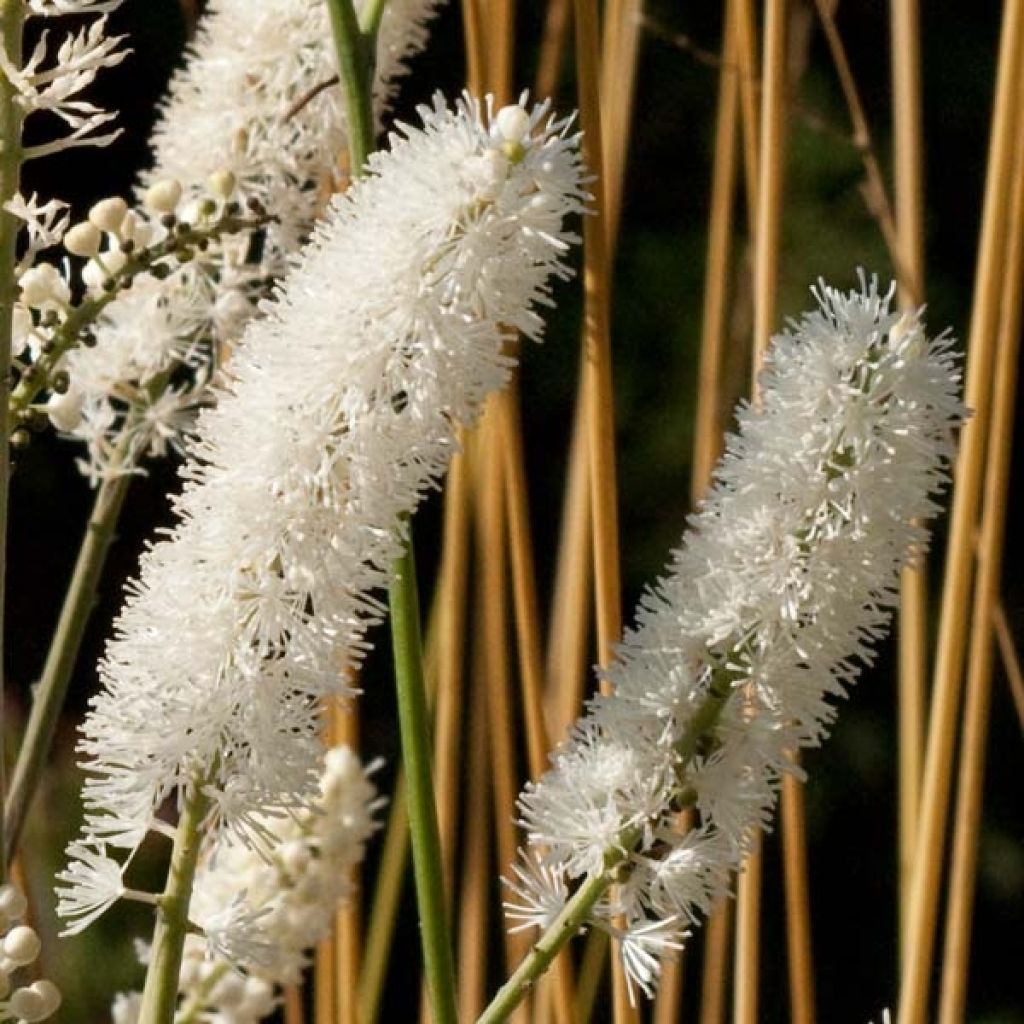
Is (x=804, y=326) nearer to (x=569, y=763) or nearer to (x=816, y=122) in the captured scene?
(x=569, y=763)

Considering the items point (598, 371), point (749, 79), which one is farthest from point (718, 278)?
point (598, 371)

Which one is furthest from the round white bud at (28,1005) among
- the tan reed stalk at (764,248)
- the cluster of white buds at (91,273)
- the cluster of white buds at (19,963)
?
the tan reed stalk at (764,248)

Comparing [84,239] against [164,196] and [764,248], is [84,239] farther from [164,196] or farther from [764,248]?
[764,248]

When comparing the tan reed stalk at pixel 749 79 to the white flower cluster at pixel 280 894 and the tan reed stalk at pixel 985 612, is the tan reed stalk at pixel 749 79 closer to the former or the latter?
the tan reed stalk at pixel 985 612

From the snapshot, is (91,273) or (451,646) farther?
(451,646)

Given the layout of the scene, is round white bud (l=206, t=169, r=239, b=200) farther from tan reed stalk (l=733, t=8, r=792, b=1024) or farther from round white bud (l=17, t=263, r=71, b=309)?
tan reed stalk (l=733, t=8, r=792, b=1024)

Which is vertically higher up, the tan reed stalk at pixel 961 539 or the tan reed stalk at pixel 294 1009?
the tan reed stalk at pixel 961 539

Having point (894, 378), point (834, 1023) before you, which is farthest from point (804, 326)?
point (834, 1023)
